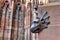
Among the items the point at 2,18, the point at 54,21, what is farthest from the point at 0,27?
the point at 54,21

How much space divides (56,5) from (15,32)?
8.94 ft

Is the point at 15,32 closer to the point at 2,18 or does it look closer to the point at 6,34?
the point at 6,34

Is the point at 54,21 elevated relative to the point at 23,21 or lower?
elevated

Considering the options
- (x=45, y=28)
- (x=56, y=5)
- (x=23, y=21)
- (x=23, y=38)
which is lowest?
(x=23, y=38)

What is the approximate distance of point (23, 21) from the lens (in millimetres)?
4027

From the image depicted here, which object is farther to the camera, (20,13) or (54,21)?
(20,13)

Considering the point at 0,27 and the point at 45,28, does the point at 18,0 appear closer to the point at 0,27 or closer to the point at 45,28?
the point at 0,27

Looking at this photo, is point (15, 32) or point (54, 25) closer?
point (54, 25)

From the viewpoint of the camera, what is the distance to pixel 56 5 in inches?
50.5

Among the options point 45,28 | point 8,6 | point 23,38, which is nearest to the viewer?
point 45,28

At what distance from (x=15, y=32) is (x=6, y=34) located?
0.68ft

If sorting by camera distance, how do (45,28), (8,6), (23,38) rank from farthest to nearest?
(8,6)
(23,38)
(45,28)

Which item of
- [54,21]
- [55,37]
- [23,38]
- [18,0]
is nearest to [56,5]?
[54,21]

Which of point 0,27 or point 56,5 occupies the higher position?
point 56,5
